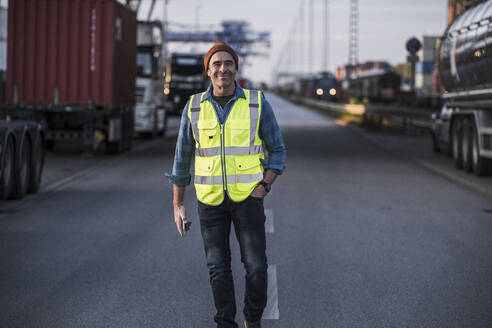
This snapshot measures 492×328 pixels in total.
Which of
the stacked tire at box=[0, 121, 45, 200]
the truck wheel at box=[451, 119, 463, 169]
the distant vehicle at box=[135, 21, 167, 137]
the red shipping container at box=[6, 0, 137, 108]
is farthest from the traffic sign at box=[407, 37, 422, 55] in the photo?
the stacked tire at box=[0, 121, 45, 200]

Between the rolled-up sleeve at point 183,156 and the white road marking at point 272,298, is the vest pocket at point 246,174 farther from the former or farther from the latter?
the white road marking at point 272,298

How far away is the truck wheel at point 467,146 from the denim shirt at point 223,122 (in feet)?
43.3

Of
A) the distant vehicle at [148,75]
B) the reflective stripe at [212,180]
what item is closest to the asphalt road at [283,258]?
the reflective stripe at [212,180]

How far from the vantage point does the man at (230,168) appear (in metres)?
4.89

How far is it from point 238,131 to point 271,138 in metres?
0.22

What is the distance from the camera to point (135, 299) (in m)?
6.41

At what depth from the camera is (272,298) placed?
6.43m

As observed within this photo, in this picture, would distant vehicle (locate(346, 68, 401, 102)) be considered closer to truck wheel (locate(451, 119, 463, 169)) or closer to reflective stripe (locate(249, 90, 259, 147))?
truck wheel (locate(451, 119, 463, 169))

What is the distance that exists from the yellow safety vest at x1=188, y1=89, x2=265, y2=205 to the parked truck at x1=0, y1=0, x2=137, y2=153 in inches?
598

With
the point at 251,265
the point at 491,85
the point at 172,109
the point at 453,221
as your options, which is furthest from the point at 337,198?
the point at 172,109

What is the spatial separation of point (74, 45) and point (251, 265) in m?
15.6

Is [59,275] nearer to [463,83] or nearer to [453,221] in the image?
[453,221]

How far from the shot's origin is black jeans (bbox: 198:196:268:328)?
4.93 meters

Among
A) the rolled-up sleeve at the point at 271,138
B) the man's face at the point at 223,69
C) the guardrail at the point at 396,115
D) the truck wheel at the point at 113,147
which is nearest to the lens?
the man's face at the point at 223,69
